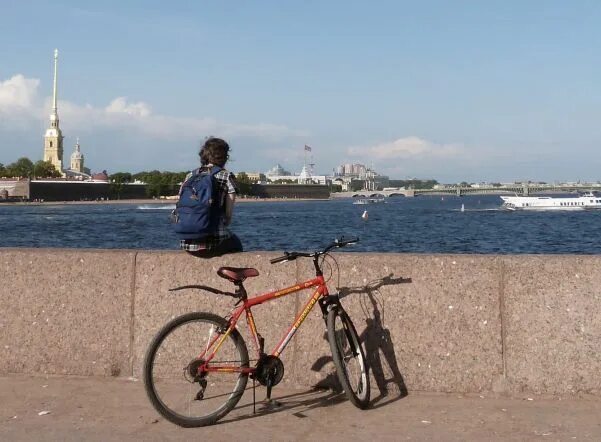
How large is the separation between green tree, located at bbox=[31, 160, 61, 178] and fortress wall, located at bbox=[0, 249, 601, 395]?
580 feet

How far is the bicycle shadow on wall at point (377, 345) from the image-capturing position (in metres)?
5.34

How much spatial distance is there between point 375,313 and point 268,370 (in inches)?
36.5

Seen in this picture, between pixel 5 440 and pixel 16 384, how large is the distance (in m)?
1.22

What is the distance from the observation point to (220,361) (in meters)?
4.72

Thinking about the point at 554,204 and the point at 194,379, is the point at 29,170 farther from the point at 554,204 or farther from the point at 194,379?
the point at 194,379

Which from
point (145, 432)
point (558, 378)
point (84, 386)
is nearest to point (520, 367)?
point (558, 378)

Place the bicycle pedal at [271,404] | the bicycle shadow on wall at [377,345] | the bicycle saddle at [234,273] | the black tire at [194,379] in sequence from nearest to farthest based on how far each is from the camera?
1. the black tire at [194,379]
2. the bicycle saddle at [234,273]
3. the bicycle pedal at [271,404]
4. the bicycle shadow on wall at [377,345]

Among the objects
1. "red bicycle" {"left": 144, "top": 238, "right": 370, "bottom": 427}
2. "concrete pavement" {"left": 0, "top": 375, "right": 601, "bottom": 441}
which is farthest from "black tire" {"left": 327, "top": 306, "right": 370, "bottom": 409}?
"concrete pavement" {"left": 0, "top": 375, "right": 601, "bottom": 441}

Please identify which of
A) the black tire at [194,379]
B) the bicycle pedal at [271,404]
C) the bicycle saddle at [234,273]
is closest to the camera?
the black tire at [194,379]

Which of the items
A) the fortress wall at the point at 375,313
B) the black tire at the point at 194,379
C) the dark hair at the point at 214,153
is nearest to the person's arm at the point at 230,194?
the dark hair at the point at 214,153

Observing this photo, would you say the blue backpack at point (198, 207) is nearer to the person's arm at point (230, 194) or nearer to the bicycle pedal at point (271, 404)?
the person's arm at point (230, 194)

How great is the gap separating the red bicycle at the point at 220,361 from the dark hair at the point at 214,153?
2.48 ft

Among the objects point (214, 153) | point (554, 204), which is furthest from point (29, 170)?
point (214, 153)

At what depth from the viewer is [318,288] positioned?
491 centimetres
